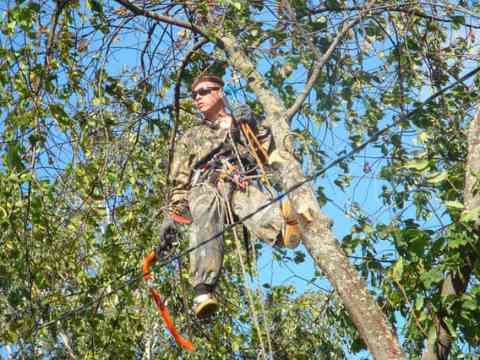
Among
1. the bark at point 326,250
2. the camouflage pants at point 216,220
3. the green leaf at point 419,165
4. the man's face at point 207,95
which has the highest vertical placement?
the man's face at point 207,95

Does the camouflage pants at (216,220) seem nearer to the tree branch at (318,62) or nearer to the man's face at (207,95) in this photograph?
the man's face at (207,95)

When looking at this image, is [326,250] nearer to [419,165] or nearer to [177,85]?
[419,165]

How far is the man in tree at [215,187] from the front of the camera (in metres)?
4.86

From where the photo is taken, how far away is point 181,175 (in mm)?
5418

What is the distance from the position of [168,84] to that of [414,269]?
2.23 m

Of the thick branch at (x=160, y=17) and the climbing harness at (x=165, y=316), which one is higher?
the thick branch at (x=160, y=17)

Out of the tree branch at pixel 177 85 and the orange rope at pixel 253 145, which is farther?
the tree branch at pixel 177 85

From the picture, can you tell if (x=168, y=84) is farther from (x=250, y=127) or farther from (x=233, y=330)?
(x=233, y=330)

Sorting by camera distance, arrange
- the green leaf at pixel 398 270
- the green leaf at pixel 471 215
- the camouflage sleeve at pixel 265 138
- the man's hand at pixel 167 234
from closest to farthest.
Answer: the green leaf at pixel 471 215
the green leaf at pixel 398 270
the camouflage sleeve at pixel 265 138
the man's hand at pixel 167 234

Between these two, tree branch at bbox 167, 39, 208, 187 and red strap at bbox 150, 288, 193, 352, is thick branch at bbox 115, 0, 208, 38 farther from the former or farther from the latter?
red strap at bbox 150, 288, 193, 352

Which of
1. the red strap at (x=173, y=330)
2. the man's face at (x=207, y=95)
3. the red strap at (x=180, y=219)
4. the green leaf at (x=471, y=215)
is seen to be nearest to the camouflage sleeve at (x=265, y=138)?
the man's face at (x=207, y=95)

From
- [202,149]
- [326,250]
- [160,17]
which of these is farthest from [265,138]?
[326,250]

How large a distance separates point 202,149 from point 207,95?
0.31 m

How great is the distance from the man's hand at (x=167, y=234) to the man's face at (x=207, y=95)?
26.0 inches
